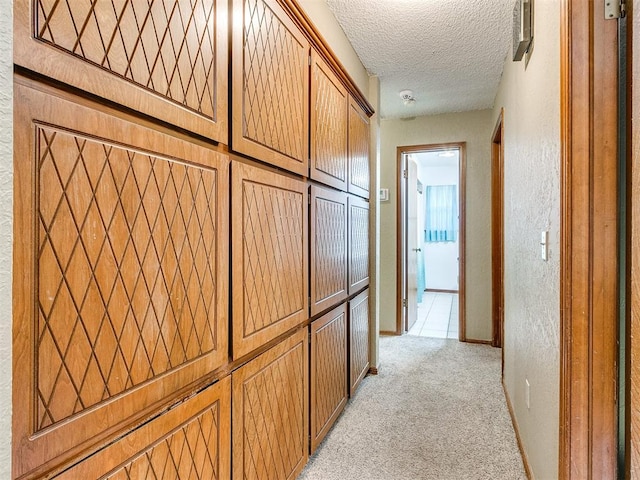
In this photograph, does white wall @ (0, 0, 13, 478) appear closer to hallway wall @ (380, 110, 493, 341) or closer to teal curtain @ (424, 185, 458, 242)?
hallway wall @ (380, 110, 493, 341)

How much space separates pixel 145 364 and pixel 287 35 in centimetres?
142

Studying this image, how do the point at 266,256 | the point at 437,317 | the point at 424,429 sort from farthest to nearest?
the point at 437,317
the point at 424,429
the point at 266,256

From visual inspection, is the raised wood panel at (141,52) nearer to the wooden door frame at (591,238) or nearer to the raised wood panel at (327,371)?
the wooden door frame at (591,238)

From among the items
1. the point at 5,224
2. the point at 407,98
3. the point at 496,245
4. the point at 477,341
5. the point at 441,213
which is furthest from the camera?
the point at 441,213

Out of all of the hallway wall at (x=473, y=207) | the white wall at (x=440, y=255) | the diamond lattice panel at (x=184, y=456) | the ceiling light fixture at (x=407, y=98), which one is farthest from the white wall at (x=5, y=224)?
the white wall at (x=440, y=255)

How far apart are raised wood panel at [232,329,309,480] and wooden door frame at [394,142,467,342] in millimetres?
2677

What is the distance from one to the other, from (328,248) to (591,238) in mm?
1251

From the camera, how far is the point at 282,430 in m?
1.64

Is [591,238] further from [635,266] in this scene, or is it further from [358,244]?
[358,244]

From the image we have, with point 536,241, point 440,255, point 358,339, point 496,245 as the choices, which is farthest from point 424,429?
point 440,255

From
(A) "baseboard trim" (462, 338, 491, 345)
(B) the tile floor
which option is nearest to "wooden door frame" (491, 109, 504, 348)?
(A) "baseboard trim" (462, 338, 491, 345)

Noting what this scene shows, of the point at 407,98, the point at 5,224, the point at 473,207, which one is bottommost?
the point at 5,224

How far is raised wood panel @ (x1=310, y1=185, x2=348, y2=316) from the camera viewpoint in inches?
76.5

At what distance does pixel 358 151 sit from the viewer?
2803 millimetres
